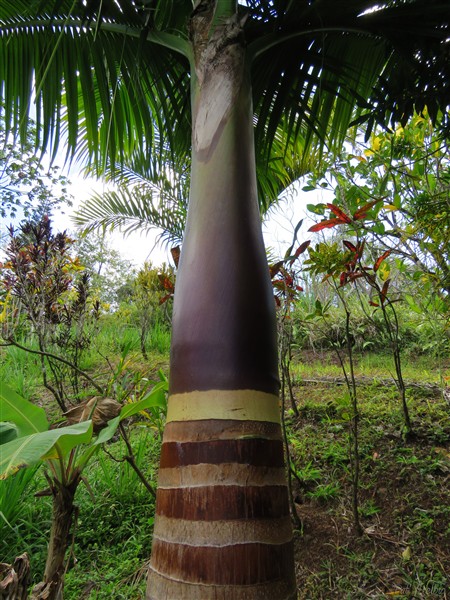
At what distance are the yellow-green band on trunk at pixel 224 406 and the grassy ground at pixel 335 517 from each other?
915mm

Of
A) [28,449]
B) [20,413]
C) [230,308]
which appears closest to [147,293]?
[20,413]

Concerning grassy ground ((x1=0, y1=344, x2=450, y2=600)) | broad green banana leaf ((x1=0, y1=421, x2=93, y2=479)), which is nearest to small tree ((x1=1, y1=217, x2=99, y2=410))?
grassy ground ((x1=0, y1=344, x2=450, y2=600))

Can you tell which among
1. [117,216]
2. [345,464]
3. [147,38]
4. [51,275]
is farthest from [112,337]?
[147,38]

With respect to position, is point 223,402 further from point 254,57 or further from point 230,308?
point 254,57

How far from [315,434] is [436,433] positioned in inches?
27.8

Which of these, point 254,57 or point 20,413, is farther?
point 254,57

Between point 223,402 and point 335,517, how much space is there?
1.53 metres

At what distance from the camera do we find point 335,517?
189 cm

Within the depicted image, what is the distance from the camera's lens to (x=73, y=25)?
1780 millimetres

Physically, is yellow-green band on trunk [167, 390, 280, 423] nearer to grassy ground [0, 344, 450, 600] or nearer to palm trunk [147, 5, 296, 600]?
palm trunk [147, 5, 296, 600]

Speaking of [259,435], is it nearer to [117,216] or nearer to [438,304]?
[438,304]

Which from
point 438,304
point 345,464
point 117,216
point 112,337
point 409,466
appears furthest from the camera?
point 117,216

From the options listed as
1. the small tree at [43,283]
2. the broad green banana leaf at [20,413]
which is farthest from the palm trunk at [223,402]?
the small tree at [43,283]

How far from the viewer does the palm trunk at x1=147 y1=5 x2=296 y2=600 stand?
24.8 inches
